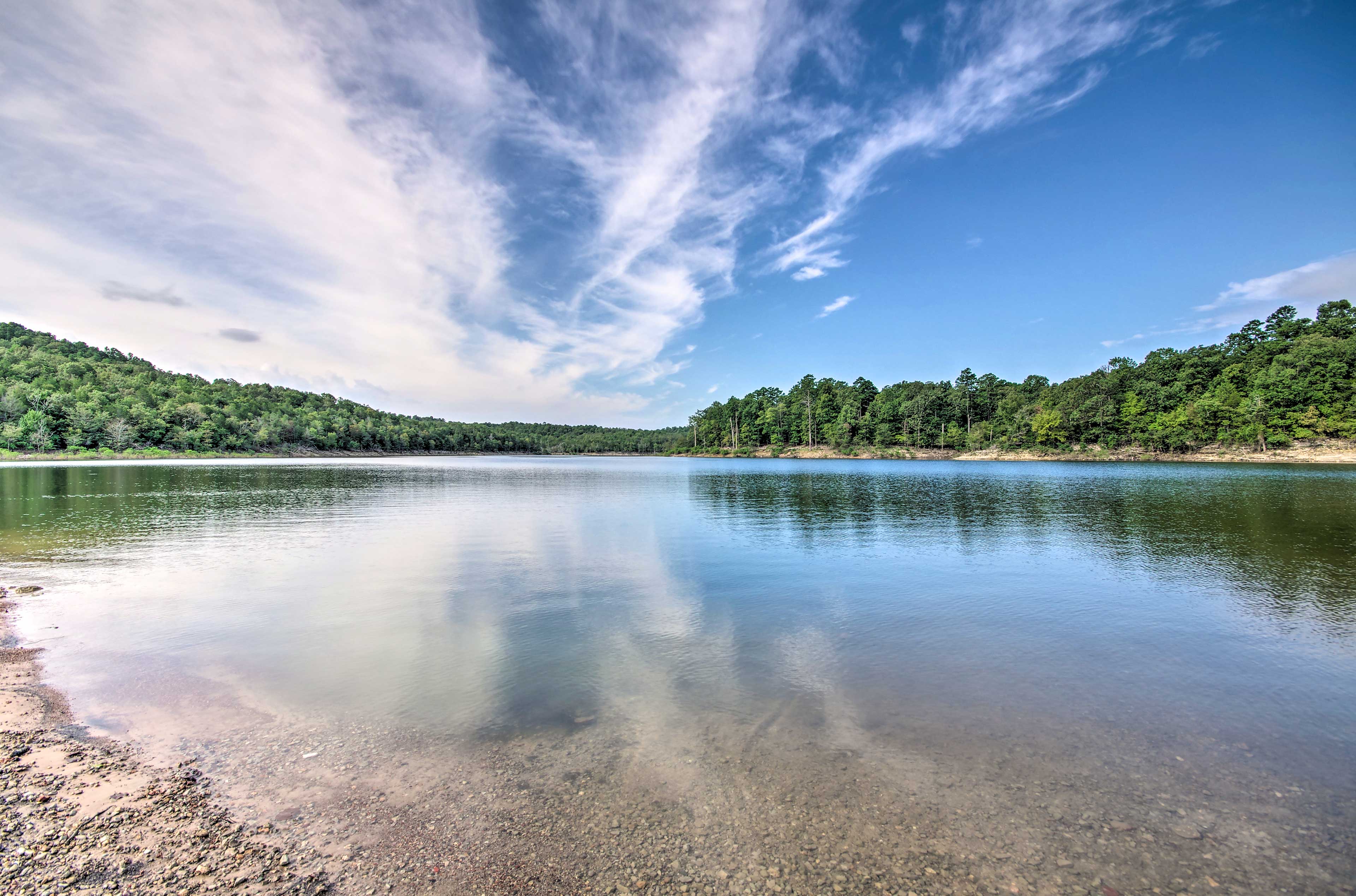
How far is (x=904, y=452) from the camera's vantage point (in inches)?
5172

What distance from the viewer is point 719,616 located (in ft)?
37.8

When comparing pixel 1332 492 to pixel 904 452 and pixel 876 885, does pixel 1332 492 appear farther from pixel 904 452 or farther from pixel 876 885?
pixel 904 452

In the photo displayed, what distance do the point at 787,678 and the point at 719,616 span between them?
3374 millimetres

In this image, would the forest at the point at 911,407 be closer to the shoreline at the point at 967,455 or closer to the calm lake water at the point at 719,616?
the shoreline at the point at 967,455

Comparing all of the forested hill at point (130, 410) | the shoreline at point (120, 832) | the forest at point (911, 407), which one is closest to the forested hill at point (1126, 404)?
the forest at point (911, 407)

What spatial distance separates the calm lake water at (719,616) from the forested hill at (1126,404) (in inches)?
3086

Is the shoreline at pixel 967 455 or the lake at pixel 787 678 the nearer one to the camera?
the lake at pixel 787 678

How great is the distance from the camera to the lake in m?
5.01

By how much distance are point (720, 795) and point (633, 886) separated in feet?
4.71

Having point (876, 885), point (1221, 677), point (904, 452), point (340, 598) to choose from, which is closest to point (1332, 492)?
→ point (1221, 677)

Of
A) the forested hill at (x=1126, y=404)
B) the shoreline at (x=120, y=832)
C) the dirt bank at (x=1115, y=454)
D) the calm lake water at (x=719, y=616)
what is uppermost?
the forested hill at (x=1126, y=404)

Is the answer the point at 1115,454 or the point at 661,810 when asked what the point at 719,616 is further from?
the point at 1115,454

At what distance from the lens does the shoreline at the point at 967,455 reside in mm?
77812

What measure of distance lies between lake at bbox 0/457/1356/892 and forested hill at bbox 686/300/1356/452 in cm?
8986
